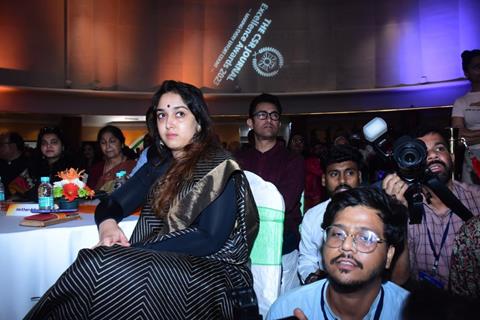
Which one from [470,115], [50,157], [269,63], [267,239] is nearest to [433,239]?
[267,239]

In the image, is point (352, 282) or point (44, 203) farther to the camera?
point (44, 203)

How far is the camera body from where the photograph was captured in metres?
1.46

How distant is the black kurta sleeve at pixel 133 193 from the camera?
1.88 metres

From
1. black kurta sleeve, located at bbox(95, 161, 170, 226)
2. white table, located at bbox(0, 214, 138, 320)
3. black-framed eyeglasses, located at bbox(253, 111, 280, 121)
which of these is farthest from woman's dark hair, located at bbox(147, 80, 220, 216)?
black-framed eyeglasses, located at bbox(253, 111, 280, 121)

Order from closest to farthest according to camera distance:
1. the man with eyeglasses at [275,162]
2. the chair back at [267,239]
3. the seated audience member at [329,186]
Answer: the chair back at [267,239] < the seated audience member at [329,186] < the man with eyeglasses at [275,162]

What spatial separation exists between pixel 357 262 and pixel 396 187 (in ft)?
1.22

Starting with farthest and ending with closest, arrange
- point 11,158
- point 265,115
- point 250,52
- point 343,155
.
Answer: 1. point 250,52
2. point 11,158
3. point 265,115
4. point 343,155

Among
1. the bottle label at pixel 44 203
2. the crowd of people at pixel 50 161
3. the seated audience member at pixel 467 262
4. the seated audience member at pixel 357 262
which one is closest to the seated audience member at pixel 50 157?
the crowd of people at pixel 50 161

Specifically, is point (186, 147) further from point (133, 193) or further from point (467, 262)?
point (467, 262)

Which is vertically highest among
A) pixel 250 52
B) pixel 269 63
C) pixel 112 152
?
pixel 250 52

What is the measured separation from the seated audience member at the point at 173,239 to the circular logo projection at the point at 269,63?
27.6 feet

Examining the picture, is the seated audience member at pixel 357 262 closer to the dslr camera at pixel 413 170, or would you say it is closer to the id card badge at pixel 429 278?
the dslr camera at pixel 413 170

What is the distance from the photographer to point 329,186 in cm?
251

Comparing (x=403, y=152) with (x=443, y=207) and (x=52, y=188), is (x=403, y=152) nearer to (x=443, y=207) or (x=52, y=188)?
(x=443, y=207)
